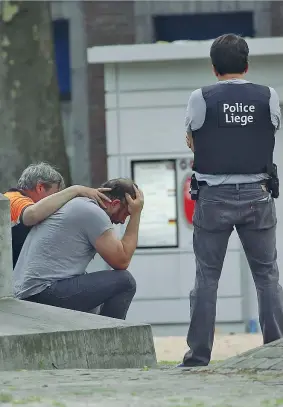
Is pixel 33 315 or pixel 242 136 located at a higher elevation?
pixel 242 136

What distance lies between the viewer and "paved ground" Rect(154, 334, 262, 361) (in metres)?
11.0

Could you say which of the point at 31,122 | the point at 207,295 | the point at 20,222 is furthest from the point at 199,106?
the point at 31,122

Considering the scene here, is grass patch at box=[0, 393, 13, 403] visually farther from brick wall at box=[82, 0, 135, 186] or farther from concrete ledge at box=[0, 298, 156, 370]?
brick wall at box=[82, 0, 135, 186]

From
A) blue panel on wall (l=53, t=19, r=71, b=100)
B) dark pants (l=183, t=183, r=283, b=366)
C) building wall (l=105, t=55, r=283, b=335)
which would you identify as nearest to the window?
building wall (l=105, t=55, r=283, b=335)

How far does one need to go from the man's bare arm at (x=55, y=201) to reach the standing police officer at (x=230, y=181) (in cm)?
90

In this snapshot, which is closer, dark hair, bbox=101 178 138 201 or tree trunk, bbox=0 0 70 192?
dark hair, bbox=101 178 138 201

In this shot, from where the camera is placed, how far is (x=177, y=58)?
46.8 feet

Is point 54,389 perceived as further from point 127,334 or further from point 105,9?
point 105,9

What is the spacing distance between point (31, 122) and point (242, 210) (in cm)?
699

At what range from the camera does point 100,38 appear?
2148 cm

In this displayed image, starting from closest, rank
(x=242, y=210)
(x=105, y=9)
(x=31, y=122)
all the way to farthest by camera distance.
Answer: (x=242, y=210) < (x=31, y=122) < (x=105, y=9)

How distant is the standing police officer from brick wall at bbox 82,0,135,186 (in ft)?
45.6

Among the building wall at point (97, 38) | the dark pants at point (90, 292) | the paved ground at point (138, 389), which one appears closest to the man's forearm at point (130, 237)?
the dark pants at point (90, 292)

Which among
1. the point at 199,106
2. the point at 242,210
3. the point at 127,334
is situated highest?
the point at 199,106
